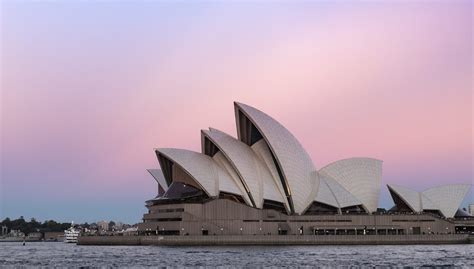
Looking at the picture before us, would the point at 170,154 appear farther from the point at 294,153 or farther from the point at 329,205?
the point at 329,205

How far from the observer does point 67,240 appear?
135 metres

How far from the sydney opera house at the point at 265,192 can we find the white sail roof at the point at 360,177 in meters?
0.15

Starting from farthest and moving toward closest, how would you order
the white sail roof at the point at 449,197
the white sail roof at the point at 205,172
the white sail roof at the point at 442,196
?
the white sail roof at the point at 449,197
the white sail roof at the point at 442,196
the white sail roof at the point at 205,172

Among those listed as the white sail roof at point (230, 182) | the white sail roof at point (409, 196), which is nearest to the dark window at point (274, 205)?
the white sail roof at point (230, 182)

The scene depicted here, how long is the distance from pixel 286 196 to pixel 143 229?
21339mm

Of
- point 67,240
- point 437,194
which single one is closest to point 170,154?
point 437,194

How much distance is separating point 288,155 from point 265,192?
235 inches

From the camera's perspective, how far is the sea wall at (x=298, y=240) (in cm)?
8269

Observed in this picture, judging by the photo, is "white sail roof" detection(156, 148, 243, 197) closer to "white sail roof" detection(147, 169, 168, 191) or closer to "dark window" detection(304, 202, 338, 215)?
"dark window" detection(304, 202, 338, 215)

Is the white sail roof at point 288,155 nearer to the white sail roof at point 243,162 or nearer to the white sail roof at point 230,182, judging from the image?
the white sail roof at point 243,162

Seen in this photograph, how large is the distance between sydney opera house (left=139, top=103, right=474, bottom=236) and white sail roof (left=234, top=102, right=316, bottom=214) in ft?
0.45

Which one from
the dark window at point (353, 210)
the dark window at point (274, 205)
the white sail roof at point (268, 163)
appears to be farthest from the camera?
the dark window at point (353, 210)

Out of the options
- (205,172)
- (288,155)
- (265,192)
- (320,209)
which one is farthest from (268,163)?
(320,209)

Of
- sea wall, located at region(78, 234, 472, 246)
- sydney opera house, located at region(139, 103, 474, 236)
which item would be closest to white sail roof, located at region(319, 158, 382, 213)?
sydney opera house, located at region(139, 103, 474, 236)
